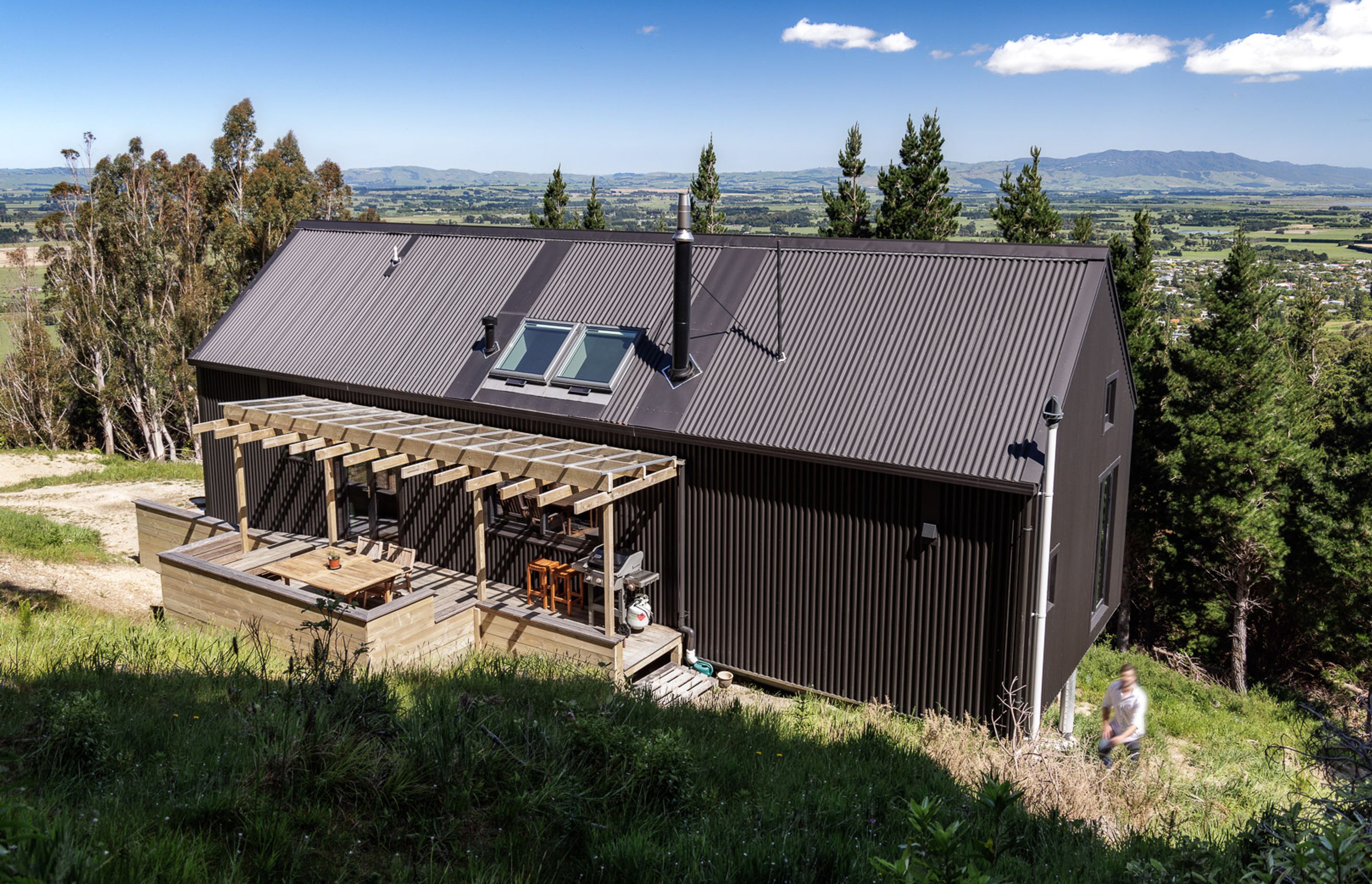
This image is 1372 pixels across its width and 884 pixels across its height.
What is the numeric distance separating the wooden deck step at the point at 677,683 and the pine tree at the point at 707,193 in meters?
21.3

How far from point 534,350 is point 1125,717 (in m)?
9.62

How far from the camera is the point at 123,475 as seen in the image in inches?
1037

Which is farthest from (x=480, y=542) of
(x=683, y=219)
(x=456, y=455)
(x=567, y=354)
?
(x=683, y=219)

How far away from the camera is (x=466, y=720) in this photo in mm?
6941

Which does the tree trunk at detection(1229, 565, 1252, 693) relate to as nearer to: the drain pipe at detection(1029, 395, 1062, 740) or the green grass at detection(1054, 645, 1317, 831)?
the green grass at detection(1054, 645, 1317, 831)

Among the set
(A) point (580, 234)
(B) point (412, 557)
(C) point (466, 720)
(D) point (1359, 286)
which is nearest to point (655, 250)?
(A) point (580, 234)

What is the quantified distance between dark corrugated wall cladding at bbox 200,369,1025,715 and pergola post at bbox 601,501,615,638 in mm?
1163

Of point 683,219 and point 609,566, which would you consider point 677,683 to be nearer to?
point 609,566

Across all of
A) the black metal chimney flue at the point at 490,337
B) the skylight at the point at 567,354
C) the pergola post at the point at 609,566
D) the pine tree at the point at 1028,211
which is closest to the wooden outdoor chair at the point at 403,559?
the skylight at the point at 567,354

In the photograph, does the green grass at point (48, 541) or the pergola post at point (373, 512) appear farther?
the green grass at point (48, 541)

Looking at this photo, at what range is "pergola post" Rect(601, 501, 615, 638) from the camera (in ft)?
38.7

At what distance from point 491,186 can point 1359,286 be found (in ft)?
454

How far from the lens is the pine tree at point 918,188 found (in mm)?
28406

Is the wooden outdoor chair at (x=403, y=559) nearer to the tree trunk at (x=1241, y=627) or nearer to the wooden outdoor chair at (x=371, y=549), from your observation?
the wooden outdoor chair at (x=371, y=549)
